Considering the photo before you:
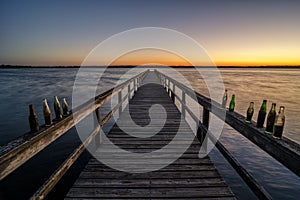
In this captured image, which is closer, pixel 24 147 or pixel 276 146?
pixel 24 147

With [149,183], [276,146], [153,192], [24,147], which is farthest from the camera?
[149,183]

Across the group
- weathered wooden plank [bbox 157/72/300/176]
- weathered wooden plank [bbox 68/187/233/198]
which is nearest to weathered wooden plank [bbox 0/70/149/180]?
weathered wooden plank [bbox 68/187/233/198]

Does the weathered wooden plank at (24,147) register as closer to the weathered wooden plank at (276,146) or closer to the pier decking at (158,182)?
the pier decking at (158,182)

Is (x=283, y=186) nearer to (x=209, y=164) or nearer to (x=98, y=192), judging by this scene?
(x=209, y=164)

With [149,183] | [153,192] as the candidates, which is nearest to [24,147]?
[153,192]

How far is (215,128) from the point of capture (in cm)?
1082

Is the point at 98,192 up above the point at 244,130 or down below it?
below

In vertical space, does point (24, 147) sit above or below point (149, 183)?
above

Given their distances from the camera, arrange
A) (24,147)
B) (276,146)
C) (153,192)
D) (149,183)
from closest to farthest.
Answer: (24,147), (276,146), (153,192), (149,183)

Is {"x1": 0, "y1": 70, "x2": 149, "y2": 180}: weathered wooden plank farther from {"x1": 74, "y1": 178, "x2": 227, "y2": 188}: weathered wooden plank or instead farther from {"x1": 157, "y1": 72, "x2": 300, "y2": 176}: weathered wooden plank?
{"x1": 157, "y1": 72, "x2": 300, "y2": 176}: weathered wooden plank

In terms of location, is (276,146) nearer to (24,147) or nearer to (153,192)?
(153,192)

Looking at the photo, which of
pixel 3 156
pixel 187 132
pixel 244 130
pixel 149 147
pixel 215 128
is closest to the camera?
pixel 3 156

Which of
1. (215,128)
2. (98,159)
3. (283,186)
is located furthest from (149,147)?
(215,128)

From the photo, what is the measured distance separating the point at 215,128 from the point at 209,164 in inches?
305
